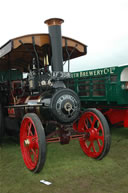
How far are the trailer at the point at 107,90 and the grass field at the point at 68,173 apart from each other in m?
1.20

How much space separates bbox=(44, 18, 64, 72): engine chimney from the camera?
3648mm

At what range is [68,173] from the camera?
127 inches

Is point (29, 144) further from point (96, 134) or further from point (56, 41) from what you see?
point (56, 41)

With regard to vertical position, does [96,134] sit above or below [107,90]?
below

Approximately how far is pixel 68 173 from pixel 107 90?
2611 millimetres

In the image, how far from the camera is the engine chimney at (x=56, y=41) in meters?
3.65

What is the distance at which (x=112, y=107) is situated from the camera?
18.2 feet

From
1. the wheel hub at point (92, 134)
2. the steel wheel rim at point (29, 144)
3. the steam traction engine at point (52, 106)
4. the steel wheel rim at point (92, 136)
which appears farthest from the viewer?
the wheel hub at point (92, 134)

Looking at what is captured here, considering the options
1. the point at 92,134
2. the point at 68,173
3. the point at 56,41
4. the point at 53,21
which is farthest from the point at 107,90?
the point at 68,173

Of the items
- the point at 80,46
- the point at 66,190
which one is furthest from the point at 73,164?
the point at 80,46

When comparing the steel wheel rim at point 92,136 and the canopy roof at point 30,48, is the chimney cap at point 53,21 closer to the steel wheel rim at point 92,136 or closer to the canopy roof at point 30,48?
the canopy roof at point 30,48

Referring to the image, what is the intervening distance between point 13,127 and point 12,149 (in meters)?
0.43

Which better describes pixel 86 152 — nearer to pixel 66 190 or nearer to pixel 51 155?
pixel 51 155

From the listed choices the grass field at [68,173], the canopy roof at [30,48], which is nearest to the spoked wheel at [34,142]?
the grass field at [68,173]
